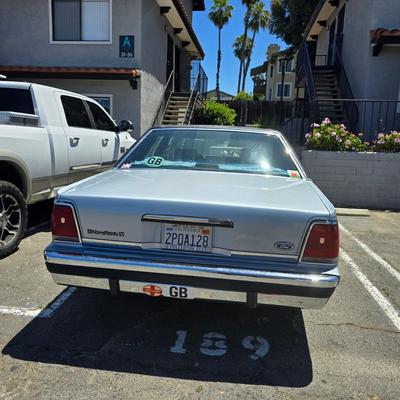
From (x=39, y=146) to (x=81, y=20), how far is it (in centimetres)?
902

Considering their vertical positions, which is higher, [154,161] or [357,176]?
[154,161]

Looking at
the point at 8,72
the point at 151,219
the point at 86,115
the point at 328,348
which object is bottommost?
the point at 328,348

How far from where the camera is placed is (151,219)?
279cm

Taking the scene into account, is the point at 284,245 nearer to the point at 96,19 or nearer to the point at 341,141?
the point at 341,141

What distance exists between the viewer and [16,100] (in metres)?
5.49

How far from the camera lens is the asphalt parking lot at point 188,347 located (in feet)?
8.57

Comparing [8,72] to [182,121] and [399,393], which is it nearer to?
[182,121]

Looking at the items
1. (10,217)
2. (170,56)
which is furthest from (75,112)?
(170,56)

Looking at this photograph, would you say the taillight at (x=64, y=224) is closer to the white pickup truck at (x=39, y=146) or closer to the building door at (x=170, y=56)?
the white pickup truck at (x=39, y=146)

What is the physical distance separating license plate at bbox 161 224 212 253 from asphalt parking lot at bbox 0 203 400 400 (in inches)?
31.3

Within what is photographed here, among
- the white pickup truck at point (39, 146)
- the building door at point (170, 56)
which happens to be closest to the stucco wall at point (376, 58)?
the building door at point (170, 56)

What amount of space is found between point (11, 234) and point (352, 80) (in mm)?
11435

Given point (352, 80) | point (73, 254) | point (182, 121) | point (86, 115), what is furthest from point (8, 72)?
point (73, 254)

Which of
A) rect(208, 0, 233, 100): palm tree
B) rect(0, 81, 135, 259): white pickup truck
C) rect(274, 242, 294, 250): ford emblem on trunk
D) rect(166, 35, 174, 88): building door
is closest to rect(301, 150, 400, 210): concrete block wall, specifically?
rect(0, 81, 135, 259): white pickup truck
